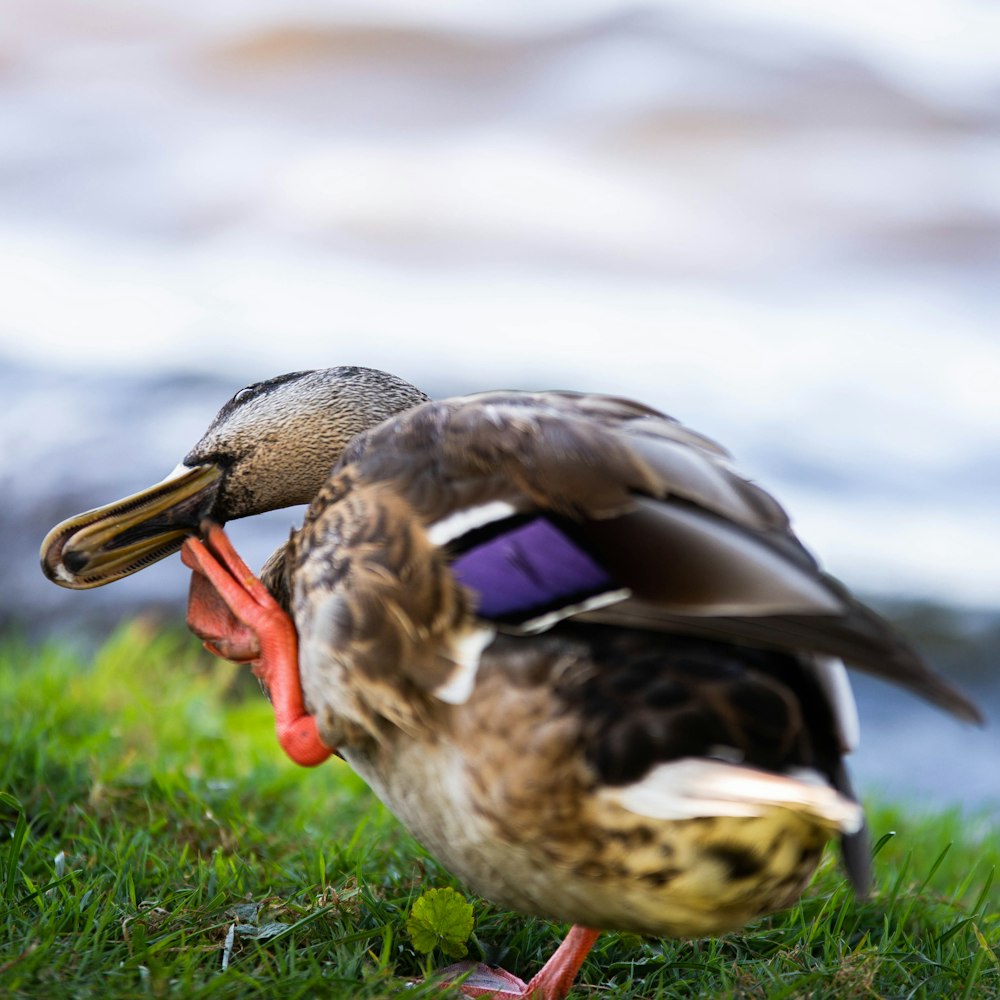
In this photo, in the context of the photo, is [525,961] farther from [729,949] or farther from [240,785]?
[240,785]

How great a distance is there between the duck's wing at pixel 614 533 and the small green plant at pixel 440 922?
80 centimetres

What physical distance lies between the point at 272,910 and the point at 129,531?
84cm

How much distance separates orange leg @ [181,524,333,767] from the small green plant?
39 cm

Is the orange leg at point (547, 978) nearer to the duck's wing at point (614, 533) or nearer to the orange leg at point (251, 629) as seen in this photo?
the orange leg at point (251, 629)

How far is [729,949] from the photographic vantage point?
291 centimetres

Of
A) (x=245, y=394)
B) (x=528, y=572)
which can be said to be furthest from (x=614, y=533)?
(x=245, y=394)

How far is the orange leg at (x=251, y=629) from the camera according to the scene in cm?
257

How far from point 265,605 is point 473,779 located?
2.23ft

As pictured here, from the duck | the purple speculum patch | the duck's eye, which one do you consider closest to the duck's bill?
the duck's eye

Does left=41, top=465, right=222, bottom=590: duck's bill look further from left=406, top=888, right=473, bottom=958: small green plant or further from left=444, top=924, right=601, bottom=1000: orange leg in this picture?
left=444, top=924, right=601, bottom=1000: orange leg

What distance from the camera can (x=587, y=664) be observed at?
2174 mm

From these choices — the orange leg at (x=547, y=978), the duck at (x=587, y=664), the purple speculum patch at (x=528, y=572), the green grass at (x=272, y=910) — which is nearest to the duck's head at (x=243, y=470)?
the duck at (x=587, y=664)

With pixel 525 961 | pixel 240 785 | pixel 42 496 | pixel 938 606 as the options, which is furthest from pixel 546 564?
pixel 938 606

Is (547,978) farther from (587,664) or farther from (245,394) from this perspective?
(245,394)
